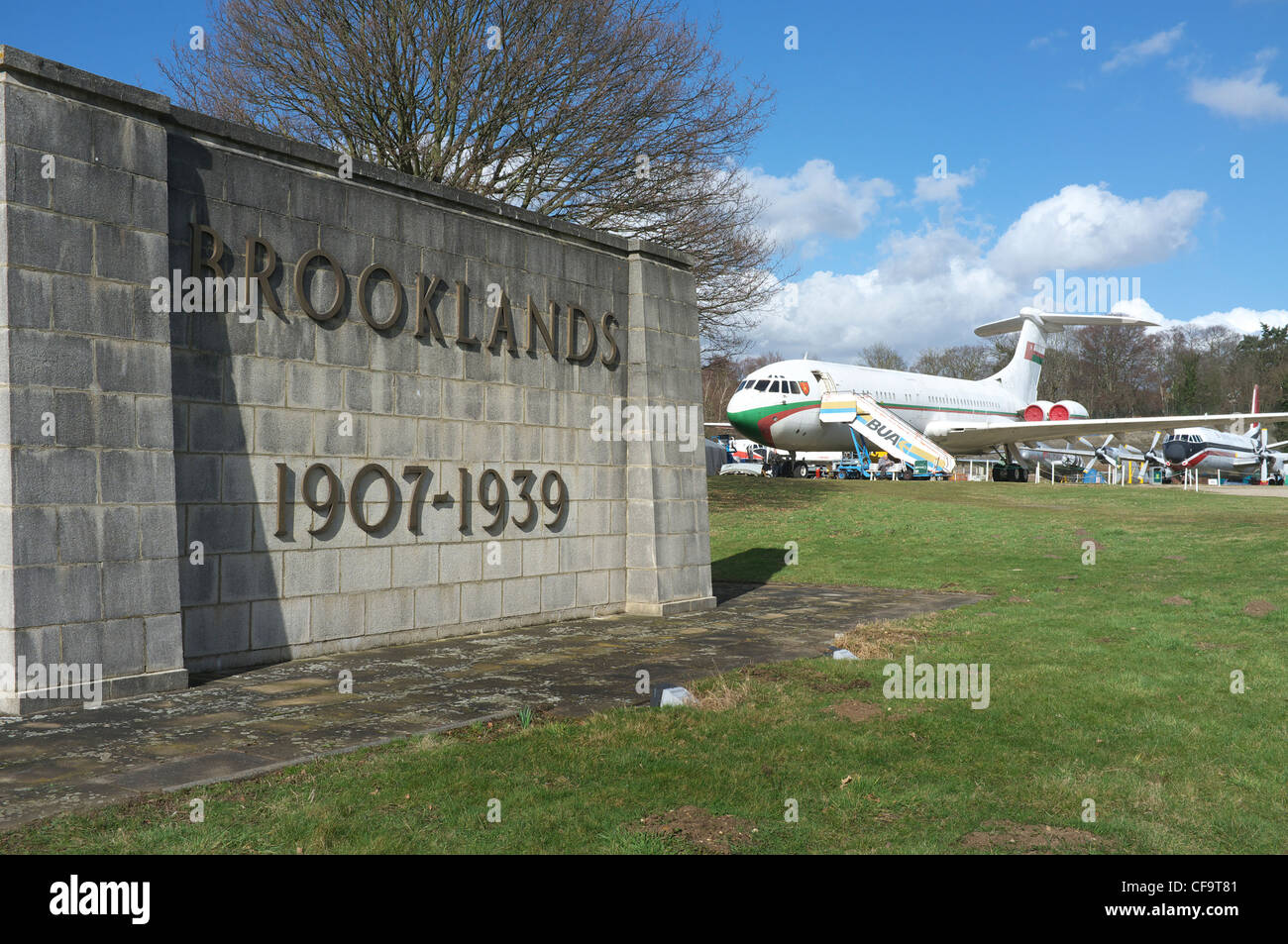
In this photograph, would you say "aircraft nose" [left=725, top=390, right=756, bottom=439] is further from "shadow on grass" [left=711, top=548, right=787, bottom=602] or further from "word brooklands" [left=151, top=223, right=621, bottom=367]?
"word brooklands" [left=151, top=223, right=621, bottom=367]

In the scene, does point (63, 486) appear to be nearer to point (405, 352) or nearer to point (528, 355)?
point (405, 352)

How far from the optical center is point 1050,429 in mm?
39688

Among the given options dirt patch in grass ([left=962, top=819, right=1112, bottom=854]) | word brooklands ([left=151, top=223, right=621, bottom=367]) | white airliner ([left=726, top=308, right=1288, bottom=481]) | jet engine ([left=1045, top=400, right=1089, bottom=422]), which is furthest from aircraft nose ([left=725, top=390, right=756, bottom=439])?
dirt patch in grass ([left=962, top=819, right=1112, bottom=854])

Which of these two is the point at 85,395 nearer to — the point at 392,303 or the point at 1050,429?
the point at 392,303

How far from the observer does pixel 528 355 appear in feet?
35.4

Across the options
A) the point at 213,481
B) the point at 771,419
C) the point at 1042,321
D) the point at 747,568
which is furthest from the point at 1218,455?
the point at 213,481

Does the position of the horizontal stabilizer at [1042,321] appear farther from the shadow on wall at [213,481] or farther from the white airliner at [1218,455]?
the shadow on wall at [213,481]

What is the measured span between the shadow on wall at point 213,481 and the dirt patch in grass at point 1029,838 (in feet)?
18.9

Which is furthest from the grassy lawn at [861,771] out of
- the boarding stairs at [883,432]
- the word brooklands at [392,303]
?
the boarding stairs at [883,432]

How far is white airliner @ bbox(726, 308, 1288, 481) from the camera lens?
116 feet

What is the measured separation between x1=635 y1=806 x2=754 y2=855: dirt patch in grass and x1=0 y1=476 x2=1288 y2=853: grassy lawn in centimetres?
1

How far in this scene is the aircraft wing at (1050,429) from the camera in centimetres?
3666

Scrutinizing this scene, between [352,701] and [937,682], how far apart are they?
13.7 feet
